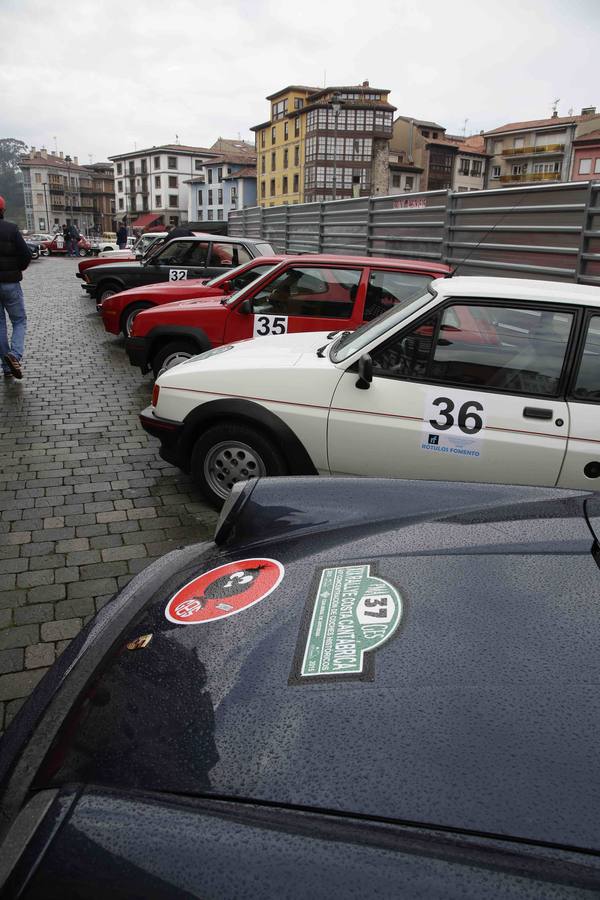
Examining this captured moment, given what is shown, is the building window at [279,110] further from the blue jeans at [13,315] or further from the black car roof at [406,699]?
the black car roof at [406,699]

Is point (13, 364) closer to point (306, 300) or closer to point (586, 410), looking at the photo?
point (306, 300)

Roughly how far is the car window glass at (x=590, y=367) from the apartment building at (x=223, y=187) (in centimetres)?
9029

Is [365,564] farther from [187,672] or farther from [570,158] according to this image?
[570,158]

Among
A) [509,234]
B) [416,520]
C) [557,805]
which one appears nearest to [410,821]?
[557,805]

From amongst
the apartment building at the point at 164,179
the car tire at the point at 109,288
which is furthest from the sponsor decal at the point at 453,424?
the apartment building at the point at 164,179

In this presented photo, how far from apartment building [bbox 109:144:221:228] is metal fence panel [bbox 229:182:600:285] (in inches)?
3886

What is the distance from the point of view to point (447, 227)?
11.7 m

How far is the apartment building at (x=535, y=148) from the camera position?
81562mm

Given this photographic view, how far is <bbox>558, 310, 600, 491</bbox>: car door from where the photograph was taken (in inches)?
148

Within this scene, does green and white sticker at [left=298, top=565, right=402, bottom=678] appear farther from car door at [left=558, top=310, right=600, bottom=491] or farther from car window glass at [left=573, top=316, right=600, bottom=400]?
car window glass at [left=573, top=316, right=600, bottom=400]

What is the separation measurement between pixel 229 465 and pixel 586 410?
226 centimetres

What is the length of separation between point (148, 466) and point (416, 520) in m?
3.97

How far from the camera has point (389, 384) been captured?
13.4ft

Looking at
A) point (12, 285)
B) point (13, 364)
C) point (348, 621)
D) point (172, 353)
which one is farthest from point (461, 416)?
point (12, 285)
